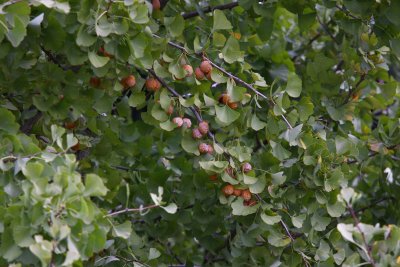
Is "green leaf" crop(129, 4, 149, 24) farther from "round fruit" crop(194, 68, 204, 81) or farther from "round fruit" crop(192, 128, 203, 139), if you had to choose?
"round fruit" crop(192, 128, 203, 139)

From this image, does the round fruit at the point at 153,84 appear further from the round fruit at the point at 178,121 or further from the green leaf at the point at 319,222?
the green leaf at the point at 319,222

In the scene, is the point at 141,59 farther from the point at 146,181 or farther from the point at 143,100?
the point at 146,181

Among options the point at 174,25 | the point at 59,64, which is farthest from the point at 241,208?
the point at 59,64

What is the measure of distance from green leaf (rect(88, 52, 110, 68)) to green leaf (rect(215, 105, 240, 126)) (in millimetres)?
287

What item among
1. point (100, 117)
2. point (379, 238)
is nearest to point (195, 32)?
point (100, 117)

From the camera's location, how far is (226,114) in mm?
1850

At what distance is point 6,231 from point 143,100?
1.85 feet

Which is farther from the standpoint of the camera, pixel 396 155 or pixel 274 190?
pixel 396 155

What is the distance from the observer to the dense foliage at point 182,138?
148 cm

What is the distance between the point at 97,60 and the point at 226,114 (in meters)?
0.33

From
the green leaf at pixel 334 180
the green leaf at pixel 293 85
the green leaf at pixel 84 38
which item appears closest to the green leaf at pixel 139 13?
the green leaf at pixel 84 38

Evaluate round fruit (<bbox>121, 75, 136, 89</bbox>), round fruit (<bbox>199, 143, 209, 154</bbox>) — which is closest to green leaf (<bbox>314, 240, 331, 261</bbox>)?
round fruit (<bbox>199, 143, 209, 154</bbox>)

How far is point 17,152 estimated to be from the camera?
1.67m

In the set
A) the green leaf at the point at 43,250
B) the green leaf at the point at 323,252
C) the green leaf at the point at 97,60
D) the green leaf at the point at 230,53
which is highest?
the green leaf at the point at 97,60
